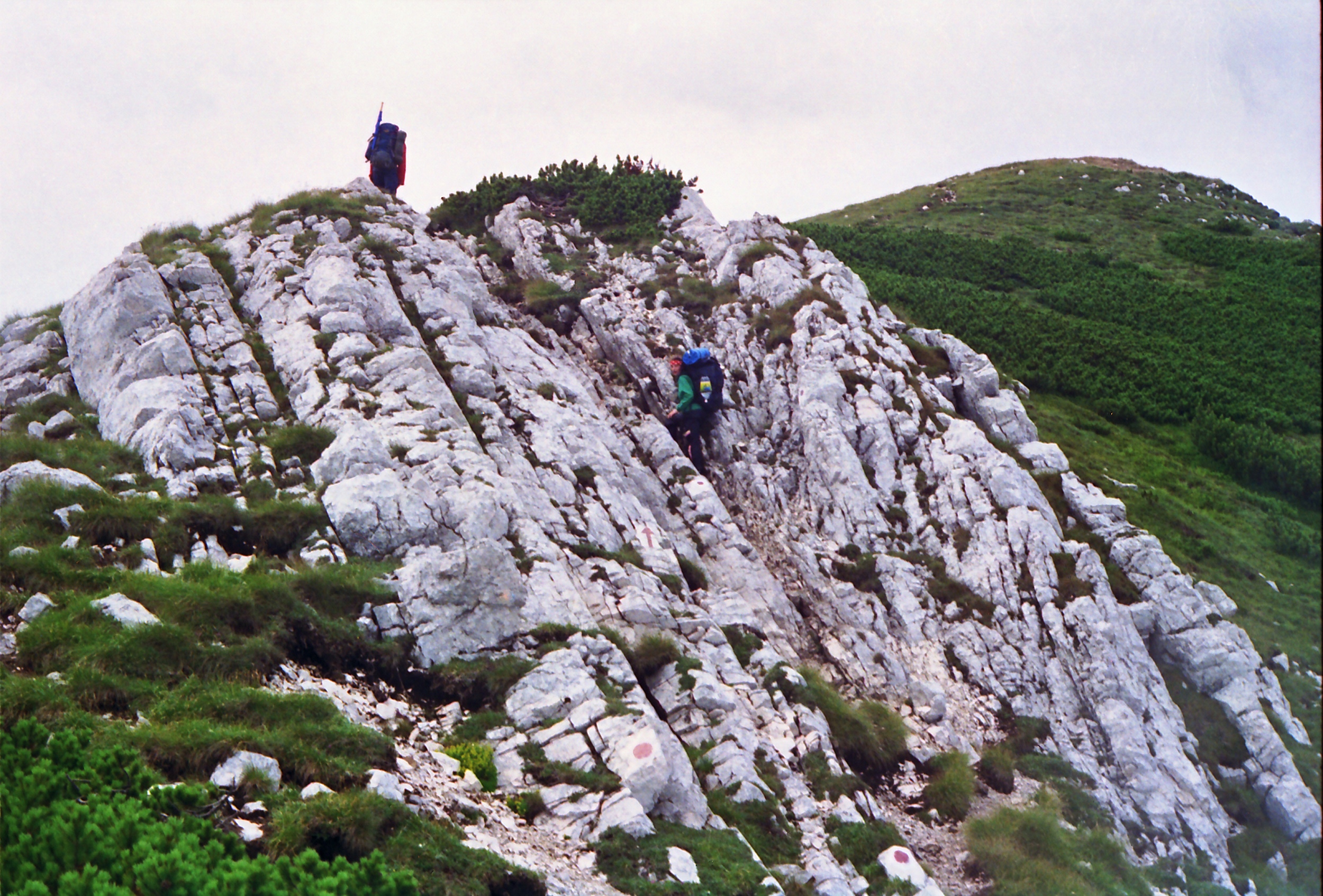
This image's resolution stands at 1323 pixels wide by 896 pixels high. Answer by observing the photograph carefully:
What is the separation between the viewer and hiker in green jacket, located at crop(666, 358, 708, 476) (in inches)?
987

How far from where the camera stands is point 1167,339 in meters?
39.9

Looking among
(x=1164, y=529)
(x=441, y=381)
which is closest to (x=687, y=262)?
(x=441, y=381)

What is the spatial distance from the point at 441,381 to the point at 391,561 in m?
6.14

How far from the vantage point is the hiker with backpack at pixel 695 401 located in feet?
82.4

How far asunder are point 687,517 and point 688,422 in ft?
12.1

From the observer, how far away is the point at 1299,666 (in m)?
21.2

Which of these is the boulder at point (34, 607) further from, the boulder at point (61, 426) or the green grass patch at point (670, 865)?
the green grass patch at point (670, 865)

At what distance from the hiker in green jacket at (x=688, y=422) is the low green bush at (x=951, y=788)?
412 inches

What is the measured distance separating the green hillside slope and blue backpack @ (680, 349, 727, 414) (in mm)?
11648

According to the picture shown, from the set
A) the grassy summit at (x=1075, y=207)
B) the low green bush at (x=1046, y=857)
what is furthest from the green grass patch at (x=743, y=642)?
the grassy summit at (x=1075, y=207)

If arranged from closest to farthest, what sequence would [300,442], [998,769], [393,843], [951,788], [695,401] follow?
1. [393,843]
2. [951,788]
3. [998,769]
4. [300,442]
5. [695,401]

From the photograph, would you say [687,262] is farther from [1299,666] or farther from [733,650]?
[1299,666]

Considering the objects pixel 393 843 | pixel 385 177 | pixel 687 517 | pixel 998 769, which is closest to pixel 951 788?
pixel 998 769

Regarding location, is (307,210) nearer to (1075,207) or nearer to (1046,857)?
(1046,857)
